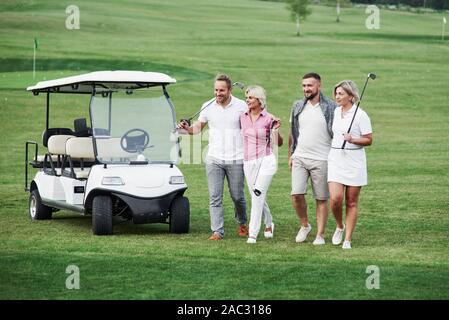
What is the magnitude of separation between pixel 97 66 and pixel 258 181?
29.8 m

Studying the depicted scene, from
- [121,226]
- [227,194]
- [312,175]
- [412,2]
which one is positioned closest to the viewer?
[312,175]

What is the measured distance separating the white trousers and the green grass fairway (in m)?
0.24

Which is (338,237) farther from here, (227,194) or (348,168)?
(227,194)

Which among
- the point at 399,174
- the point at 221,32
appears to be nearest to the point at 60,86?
the point at 399,174

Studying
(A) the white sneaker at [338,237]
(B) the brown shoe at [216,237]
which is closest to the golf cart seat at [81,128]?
(B) the brown shoe at [216,237]

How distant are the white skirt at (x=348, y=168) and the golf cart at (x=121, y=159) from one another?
2.01 m

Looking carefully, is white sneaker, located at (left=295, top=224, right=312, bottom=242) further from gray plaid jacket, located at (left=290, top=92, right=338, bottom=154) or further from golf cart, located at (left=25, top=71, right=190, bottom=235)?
golf cart, located at (left=25, top=71, right=190, bottom=235)

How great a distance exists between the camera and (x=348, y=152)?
10.7 metres

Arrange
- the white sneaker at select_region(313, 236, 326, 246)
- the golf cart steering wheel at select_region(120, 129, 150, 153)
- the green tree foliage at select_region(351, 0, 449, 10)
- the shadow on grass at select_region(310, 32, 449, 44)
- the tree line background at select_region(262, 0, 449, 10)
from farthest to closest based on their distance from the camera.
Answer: the tree line background at select_region(262, 0, 449, 10), the green tree foliage at select_region(351, 0, 449, 10), the shadow on grass at select_region(310, 32, 449, 44), the golf cart steering wheel at select_region(120, 129, 150, 153), the white sneaker at select_region(313, 236, 326, 246)

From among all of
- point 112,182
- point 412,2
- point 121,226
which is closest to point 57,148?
point 121,226

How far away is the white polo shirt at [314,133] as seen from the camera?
10.9m

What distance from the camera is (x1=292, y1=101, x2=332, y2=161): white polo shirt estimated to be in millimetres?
10945

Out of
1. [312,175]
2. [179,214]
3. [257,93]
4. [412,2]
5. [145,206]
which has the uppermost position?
[412,2]

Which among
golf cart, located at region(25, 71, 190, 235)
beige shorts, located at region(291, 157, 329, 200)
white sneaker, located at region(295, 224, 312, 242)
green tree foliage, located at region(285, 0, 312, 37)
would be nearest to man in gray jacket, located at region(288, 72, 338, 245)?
beige shorts, located at region(291, 157, 329, 200)
